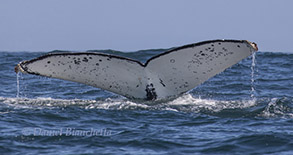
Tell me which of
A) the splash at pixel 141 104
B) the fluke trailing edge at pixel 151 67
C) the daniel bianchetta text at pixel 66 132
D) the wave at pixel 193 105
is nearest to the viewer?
the daniel bianchetta text at pixel 66 132

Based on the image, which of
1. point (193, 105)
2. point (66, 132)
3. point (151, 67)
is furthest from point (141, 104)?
point (66, 132)

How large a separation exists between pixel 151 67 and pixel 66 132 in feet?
5.48

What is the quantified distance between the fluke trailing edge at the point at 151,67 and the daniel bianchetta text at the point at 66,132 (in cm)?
89

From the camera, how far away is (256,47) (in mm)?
6965

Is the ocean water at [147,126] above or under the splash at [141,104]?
under

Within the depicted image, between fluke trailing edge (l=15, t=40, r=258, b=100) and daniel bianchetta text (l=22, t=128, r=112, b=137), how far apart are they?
0.89 metres

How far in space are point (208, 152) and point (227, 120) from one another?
6.19ft

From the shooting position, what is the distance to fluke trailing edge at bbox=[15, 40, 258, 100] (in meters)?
7.40

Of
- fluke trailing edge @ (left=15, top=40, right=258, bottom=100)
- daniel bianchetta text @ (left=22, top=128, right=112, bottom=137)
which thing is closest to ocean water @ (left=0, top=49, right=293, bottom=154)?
daniel bianchetta text @ (left=22, top=128, right=112, bottom=137)

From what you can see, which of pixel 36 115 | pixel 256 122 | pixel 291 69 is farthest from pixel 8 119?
pixel 291 69

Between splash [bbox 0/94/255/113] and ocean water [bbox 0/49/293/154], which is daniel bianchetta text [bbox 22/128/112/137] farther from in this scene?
splash [bbox 0/94/255/113]

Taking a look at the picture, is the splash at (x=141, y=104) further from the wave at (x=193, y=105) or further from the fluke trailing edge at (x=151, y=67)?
the fluke trailing edge at (x=151, y=67)

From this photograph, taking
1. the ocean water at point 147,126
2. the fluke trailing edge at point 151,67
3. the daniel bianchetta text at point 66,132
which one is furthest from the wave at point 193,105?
the daniel bianchetta text at point 66,132

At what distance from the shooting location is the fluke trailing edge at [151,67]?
291 inches
